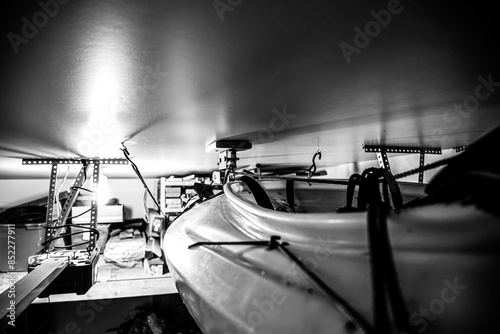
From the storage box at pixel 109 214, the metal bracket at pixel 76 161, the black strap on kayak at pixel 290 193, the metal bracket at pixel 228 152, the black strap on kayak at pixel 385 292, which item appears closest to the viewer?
the black strap on kayak at pixel 385 292

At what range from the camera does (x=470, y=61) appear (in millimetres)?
555

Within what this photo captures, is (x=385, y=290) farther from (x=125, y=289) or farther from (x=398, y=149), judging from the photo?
(x=125, y=289)

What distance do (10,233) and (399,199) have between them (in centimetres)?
268

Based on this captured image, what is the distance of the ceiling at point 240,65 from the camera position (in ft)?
1.23

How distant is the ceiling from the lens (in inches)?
14.8

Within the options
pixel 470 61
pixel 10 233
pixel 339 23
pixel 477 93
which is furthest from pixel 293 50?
pixel 10 233

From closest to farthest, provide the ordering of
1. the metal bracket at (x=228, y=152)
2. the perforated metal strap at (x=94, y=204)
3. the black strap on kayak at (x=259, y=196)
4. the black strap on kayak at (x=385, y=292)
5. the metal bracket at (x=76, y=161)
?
the black strap on kayak at (x=385, y=292) < the black strap on kayak at (x=259, y=196) < the metal bracket at (x=228, y=152) < the perforated metal strap at (x=94, y=204) < the metal bracket at (x=76, y=161)

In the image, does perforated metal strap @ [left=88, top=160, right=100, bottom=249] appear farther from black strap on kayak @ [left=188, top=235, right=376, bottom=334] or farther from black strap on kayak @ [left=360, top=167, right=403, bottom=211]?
black strap on kayak @ [left=360, top=167, right=403, bottom=211]

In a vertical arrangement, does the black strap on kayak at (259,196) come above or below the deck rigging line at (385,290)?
above

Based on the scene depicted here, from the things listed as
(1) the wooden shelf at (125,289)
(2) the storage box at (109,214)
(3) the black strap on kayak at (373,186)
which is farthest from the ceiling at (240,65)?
(2) the storage box at (109,214)

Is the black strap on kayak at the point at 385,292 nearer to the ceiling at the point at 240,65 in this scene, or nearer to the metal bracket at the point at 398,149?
the ceiling at the point at 240,65

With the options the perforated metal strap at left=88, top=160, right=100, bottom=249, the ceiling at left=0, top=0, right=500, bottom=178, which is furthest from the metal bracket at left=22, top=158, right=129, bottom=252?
the ceiling at left=0, top=0, right=500, bottom=178

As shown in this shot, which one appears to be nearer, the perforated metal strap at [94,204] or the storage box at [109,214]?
the perforated metal strap at [94,204]

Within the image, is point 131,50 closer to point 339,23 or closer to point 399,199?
point 339,23
